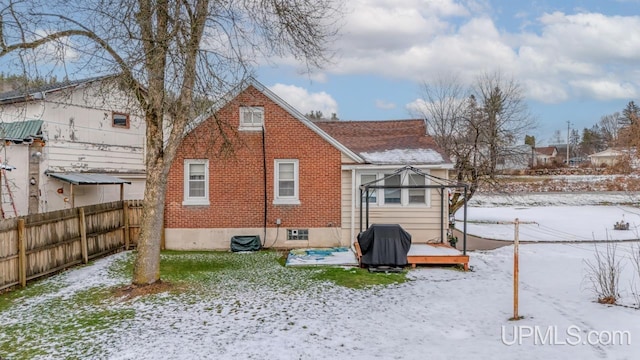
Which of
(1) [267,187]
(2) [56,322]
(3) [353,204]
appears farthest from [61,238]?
(3) [353,204]

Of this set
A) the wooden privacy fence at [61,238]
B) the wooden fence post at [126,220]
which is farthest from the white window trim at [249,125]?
the wooden fence post at [126,220]

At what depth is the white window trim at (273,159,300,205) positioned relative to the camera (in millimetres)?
13641

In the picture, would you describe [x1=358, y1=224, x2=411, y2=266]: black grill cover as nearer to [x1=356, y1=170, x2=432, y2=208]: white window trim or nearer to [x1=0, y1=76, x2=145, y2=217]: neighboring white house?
[x1=356, y1=170, x2=432, y2=208]: white window trim

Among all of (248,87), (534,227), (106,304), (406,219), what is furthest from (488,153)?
(106,304)

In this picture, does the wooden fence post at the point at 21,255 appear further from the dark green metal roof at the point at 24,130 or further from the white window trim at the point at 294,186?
the dark green metal roof at the point at 24,130

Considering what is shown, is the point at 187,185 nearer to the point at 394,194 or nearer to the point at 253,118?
the point at 253,118

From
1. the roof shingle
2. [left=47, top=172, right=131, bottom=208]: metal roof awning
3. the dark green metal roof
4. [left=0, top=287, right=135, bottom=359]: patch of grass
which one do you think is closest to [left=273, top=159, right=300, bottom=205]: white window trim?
the roof shingle

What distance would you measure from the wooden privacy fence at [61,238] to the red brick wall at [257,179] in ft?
4.82

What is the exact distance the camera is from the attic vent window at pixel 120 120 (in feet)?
58.6

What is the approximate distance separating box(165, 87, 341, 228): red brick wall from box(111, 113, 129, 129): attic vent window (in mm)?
6236

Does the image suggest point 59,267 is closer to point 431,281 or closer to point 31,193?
point 31,193

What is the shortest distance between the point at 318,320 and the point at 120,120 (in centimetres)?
1508

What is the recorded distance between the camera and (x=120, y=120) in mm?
18141

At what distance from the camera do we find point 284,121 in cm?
1370
